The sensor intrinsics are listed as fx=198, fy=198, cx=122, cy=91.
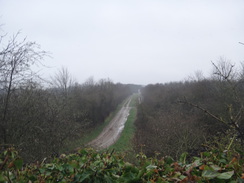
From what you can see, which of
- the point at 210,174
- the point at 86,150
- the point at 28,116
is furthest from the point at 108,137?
the point at 210,174

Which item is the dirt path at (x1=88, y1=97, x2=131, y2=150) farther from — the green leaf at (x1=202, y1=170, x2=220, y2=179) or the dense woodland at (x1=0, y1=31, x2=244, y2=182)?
the green leaf at (x1=202, y1=170, x2=220, y2=179)

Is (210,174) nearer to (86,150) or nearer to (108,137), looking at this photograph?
(86,150)

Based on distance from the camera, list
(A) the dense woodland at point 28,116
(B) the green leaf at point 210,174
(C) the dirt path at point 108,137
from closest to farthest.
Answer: (B) the green leaf at point 210,174, (A) the dense woodland at point 28,116, (C) the dirt path at point 108,137

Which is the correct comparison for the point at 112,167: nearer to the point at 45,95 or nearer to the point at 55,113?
the point at 55,113

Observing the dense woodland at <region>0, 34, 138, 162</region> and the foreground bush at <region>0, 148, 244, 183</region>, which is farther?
the dense woodland at <region>0, 34, 138, 162</region>

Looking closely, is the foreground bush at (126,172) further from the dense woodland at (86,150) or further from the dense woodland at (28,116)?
the dense woodland at (28,116)

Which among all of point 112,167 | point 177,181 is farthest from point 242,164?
point 112,167

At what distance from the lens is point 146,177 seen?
1479 mm

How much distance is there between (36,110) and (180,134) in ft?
24.3

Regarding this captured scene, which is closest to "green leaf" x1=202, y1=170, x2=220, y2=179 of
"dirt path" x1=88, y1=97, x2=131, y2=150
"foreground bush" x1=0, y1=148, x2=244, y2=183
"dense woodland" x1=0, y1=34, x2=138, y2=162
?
"foreground bush" x1=0, y1=148, x2=244, y2=183

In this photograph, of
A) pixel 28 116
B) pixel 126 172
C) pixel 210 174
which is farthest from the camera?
pixel 28 116

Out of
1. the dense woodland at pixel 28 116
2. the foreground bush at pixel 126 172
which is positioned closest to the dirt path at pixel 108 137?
the dense woodland at pixel 28 116

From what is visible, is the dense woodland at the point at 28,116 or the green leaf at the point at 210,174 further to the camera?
the dense woodland at the point at 28,116

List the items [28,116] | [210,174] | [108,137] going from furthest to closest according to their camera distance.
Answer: [108,137] < [28,116] < [210,174]
